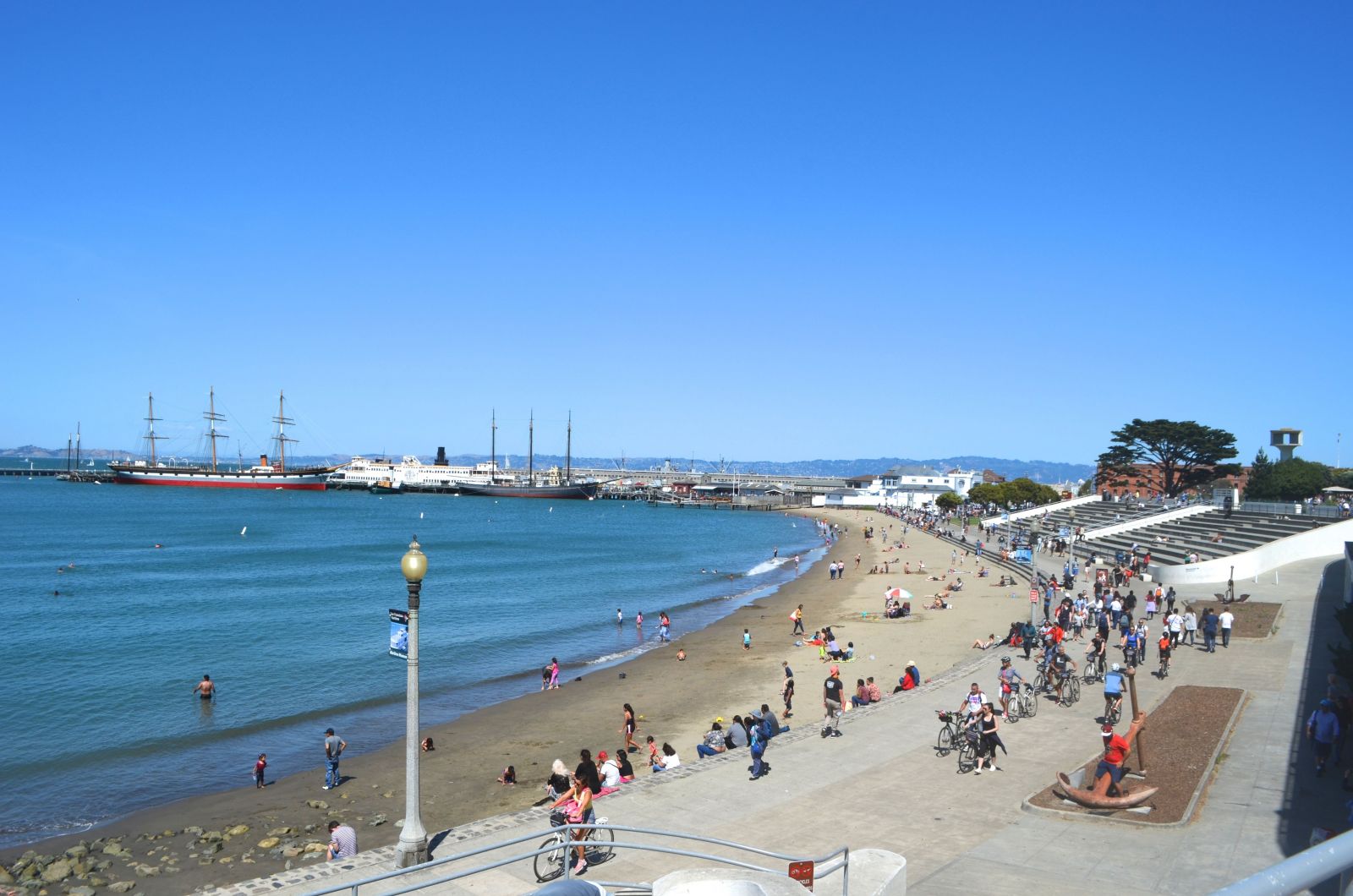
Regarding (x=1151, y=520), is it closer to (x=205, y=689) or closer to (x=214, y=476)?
(x=205, y=689)

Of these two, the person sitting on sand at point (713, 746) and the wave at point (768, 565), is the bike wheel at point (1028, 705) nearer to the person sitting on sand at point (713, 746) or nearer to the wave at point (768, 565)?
the person sitting on sand at point (713, 746)

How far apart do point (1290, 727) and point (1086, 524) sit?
44253 millimetres

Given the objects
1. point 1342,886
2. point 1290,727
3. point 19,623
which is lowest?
point 19,623

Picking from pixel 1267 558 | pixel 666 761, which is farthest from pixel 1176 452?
pixel 666 761

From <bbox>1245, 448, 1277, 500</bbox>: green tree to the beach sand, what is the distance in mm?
31113

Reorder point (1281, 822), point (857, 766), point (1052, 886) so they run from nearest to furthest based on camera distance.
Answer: point (1052, 886), point (1281, 822), point (857, 766)

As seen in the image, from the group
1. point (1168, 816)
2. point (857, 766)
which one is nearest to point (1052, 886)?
point (1168, 816)

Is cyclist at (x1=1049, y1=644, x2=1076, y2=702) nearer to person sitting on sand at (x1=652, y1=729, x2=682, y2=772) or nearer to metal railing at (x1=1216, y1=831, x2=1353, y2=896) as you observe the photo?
person sitting on sand at (x1=652, y1=729, x2=682, y2=772)

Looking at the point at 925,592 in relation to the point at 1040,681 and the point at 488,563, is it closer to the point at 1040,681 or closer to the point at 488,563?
the point at 1040,681

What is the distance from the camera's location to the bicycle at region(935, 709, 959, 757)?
15.2 meters

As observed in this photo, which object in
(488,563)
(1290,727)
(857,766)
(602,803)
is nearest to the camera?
(602,803)

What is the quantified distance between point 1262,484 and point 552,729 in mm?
59798

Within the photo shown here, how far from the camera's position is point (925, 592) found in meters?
43.8

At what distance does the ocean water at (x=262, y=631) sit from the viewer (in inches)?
824
